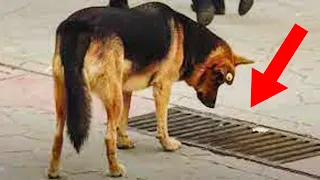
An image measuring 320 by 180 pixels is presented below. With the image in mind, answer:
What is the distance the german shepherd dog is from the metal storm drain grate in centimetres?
36

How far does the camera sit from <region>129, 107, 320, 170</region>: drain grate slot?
6.01 metres

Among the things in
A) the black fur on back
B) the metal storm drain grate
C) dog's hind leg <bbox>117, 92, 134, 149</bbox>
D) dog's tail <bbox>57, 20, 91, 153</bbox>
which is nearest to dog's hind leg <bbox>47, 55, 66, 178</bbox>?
dog's tail <bbox>57, 20, 91, 153</bbox>

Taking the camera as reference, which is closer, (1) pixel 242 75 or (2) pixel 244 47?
(1) pixel 242 75

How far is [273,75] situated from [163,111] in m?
2.16

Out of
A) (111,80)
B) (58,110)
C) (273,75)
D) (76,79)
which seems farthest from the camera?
(273,75)

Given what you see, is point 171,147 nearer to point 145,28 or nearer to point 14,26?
point 145,28

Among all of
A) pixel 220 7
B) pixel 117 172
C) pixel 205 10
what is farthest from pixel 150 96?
pixel 220 7

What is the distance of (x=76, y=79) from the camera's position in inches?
203

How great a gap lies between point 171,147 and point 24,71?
237 cm

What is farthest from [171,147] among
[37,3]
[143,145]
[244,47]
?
[37,3]

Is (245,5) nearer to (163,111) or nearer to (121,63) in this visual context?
(163,111)

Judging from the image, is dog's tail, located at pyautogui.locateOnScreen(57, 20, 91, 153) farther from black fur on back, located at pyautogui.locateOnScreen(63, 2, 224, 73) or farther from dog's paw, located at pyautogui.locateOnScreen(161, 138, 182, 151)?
dog's paw, located at pyautogui.locateOnScreen(161, 138, 182, 151)

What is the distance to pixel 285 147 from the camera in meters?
6.13

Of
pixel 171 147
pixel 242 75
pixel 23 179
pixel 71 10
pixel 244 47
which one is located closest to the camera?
pixel 23 179
